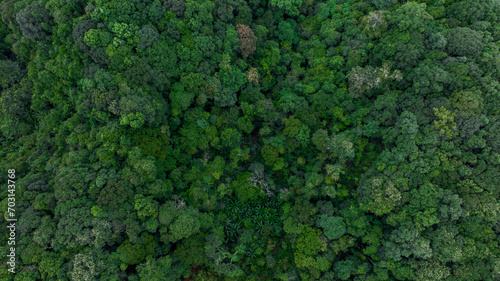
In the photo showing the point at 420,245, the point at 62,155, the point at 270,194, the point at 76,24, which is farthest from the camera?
the point at 270,194

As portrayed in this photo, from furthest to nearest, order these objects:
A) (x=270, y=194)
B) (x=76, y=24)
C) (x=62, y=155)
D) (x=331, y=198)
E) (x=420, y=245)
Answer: (x=270, y=194) < (x=331, y=198) < (x=62, y=155) < (x=76, y=24) < (x=420, y=245)

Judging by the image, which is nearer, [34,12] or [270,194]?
[34,12]

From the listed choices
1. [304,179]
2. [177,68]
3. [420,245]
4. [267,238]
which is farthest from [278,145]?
[420,245]

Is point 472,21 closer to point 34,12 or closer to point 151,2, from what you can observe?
point 151,2

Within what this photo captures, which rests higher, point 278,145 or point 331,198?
point 278,145

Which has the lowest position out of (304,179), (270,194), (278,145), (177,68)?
(270,194)

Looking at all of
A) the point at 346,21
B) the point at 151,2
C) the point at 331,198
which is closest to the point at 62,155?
the point at 151,2
